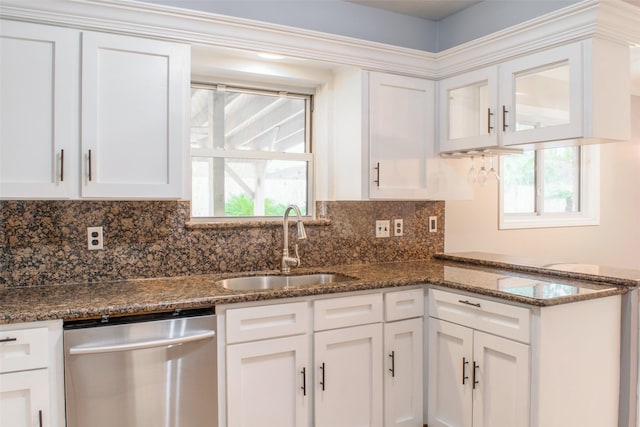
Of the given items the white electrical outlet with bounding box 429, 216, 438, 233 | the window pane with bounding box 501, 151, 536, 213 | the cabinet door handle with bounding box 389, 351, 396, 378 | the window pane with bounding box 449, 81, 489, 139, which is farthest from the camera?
the window pane with bounding box 501, 151, 536, 213

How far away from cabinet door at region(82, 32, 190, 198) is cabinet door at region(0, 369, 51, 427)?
2.38 feet

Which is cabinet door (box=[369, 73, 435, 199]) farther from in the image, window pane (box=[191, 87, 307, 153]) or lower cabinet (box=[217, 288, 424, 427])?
lower cabinet (box=[217, 288, 424, 427])

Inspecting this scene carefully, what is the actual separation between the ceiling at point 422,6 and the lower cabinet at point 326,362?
1687mm

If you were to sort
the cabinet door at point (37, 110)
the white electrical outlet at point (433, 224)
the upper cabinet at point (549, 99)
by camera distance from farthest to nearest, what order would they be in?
the white electrical outlet at point (433, 224), the upper cabinet at point (549, 99), the cabinet door at point (37, 110)

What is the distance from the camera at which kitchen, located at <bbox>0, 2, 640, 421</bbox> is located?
2.09m

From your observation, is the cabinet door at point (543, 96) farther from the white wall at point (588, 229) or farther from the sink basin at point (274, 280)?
the sink basin at point (274, 280)

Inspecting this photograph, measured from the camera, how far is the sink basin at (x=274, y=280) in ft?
8.05

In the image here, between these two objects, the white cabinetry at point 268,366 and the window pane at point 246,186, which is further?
the window pane at point 246,186

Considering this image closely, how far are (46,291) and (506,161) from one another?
3164mm

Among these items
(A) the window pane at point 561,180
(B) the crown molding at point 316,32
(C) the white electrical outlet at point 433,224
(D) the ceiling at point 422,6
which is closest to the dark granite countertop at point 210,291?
(C) the white electrical outlet at point 433,224

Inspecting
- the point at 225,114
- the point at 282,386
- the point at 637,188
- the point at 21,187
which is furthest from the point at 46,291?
the point at 637,188

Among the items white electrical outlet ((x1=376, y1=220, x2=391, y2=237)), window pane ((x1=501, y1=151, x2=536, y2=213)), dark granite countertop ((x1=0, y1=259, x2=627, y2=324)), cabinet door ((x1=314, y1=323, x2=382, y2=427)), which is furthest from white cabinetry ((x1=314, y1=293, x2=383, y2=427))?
window pane ((x1=501, y1=151, x2=536, y2=213))

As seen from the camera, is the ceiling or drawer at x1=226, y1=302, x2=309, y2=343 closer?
drawer at x1=226, y1=302, x2=309, y2=343

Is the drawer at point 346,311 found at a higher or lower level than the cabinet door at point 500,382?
higher
